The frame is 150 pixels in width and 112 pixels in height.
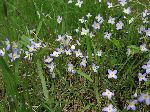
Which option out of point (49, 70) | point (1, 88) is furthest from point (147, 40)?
point (1, 88)

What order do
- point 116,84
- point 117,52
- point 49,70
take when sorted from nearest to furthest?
Answer: point 116,84
point 49,70
point 117,52

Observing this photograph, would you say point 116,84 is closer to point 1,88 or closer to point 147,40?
point 147,40

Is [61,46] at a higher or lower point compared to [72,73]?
higher

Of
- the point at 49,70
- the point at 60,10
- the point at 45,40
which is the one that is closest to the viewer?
the point at 49,70

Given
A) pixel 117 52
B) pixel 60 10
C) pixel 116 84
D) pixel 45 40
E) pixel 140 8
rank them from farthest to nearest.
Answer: pixel 140 8 < pixel 60 10 < pixel 45 40 < pixel 117 52 < pixel 116 84

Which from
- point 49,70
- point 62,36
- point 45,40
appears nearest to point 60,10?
point 45,40

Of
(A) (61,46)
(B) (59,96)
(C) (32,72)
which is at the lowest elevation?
(B) (59,96)

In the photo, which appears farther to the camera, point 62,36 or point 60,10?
point 60,10

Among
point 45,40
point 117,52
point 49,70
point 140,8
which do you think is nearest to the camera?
point 49,70

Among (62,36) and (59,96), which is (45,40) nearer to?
(62,36)
